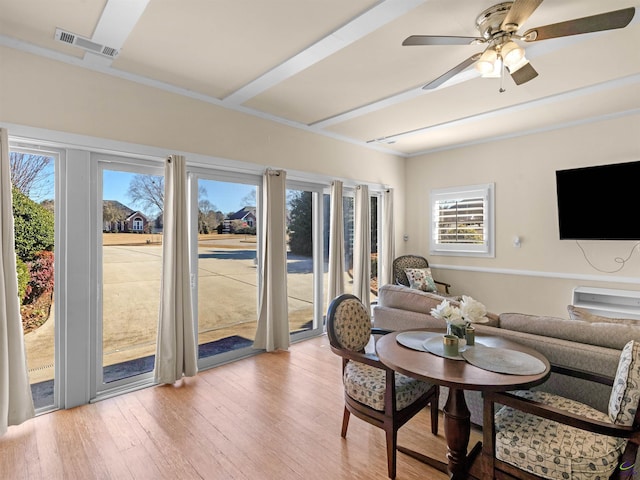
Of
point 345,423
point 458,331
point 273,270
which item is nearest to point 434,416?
point 345,423

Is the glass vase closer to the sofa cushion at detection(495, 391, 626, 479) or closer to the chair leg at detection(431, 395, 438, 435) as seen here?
the sofa cushion at detection(495, 391, 626, 479)

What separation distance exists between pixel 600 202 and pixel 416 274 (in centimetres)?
244

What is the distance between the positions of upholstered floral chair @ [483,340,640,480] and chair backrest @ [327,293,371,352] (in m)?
0.98

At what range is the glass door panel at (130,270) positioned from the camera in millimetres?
3098

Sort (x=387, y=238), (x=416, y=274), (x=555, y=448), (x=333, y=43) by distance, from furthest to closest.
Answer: (x=387, y=238) < (x=416, y=274) < (x=333, y=43) < (x=555, y=448)

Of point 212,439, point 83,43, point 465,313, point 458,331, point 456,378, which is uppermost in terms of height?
point 83,43

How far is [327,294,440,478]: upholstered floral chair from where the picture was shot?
2.07 m

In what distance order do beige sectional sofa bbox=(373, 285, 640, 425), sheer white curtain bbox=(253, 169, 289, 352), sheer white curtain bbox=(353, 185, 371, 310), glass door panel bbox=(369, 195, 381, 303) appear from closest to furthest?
beige sectional sofa bbox=(373, 285, 640, 425) → sheer white curtain bbox=(253, 169, 289, 352) → sheer white curtain bbox=(353, 185, 371, 310) → glass door panel bbox=(369, 195, 381, 303)

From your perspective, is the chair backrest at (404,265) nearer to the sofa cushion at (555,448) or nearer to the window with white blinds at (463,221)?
the window with white blinds at (463,221)

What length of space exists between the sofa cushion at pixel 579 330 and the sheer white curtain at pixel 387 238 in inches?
128

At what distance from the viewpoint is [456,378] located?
1.73m

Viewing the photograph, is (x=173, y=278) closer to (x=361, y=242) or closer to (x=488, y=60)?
(x=361, y=242)

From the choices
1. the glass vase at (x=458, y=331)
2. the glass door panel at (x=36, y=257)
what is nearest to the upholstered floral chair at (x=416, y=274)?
the glass vase at (x=458, y=331)

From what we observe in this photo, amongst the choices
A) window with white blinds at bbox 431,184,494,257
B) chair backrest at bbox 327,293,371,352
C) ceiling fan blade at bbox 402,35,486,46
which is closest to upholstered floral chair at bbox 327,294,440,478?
chair backrest at bbox 327,293,371,352
